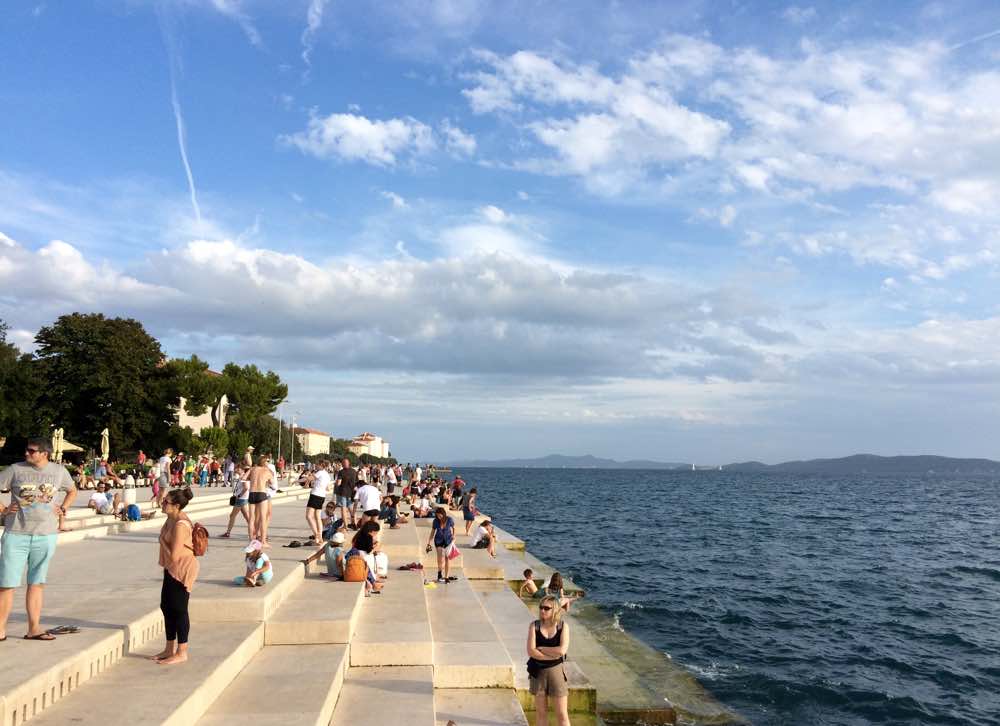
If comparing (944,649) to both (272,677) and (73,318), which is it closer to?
(272,677)

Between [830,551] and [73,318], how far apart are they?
46808 millimetres

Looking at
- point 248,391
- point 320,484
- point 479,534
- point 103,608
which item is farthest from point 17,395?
point 103,608

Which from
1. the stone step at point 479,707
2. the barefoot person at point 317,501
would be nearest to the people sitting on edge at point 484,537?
the barefoot person at point 317,501

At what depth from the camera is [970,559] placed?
32688 mm

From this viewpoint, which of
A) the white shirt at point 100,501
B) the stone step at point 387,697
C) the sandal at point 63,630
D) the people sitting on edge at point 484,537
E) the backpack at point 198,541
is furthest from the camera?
the people sitting on edge at point 484,537

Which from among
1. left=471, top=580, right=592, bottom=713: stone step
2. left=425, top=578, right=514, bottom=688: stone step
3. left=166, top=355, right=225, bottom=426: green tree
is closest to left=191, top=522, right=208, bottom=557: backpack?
left=425, top=578, right=514, bottom=688: stone step

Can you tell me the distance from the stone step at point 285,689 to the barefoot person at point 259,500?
13.7 feet

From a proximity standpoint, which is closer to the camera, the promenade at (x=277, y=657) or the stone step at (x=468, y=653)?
the promenade at (x=277, y=657)

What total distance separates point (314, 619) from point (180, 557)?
7.44 feet

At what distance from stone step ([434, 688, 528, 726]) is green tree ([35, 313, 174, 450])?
44735 millimetres

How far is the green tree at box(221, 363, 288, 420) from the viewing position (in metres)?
65.8

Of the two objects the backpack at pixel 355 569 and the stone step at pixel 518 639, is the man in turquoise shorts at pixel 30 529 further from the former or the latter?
the stone step at pixel 518 639

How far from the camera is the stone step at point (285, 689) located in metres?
5.53

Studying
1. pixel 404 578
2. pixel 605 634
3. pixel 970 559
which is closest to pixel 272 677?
pixel 404 578
